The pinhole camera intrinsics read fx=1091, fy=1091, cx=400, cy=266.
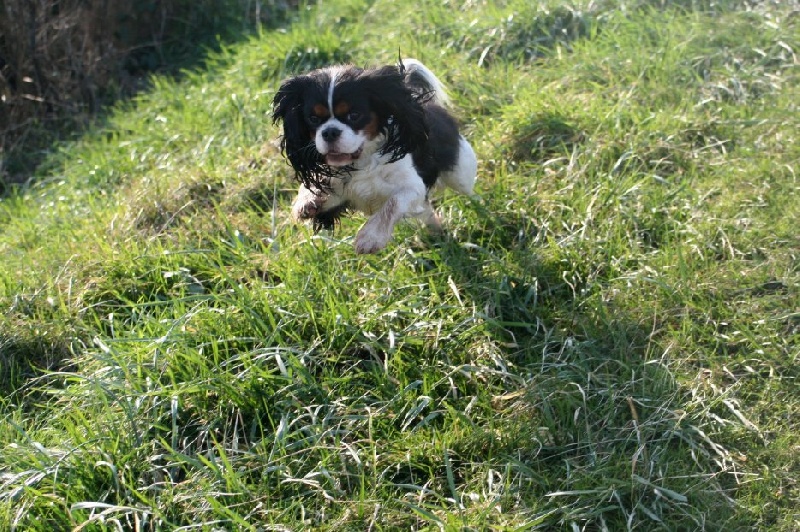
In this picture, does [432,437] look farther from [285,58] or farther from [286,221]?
[285,58]

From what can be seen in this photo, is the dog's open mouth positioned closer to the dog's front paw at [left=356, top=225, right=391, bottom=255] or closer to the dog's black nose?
the dog's black nose

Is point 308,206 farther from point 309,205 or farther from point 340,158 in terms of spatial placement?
point 340,158

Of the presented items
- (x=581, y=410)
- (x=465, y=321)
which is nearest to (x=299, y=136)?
(x=465, y=321)

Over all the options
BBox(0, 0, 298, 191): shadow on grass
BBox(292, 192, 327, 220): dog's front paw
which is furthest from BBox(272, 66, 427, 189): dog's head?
BBox(0, 0, 298, 191): shadow on grass

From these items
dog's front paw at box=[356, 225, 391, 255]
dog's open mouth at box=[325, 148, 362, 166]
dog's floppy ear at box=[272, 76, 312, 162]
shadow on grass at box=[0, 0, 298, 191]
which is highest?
dog's floppy ear at box=[272, 76, 312, 162]

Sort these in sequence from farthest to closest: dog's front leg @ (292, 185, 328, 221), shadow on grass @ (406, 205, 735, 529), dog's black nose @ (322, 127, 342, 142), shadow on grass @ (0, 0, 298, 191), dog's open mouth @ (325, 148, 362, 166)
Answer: shadow on grass @ (0, 0, 298, 191) < dog's front leg @ (292, 185, 328, 221) < dog's open mouth @ (325, 148, 362, 166) < dog's black nose @ (322, 127, 342, 142) < shadow on grass @ (406, 205, 735, 529)

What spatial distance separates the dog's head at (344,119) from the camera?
12.7 ft

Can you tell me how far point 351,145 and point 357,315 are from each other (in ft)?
1.98

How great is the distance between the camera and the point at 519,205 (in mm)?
4555

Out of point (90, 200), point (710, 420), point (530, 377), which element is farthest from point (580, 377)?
point (90, 200)

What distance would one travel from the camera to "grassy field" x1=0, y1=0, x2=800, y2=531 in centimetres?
324

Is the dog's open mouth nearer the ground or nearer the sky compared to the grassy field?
nearer the sky

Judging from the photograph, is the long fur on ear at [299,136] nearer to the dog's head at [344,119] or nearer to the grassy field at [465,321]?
the dog's head at [344,119]

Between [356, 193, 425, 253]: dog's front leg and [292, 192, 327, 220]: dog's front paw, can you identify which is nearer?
[356, 193, 425, 253]: dog's front leg
